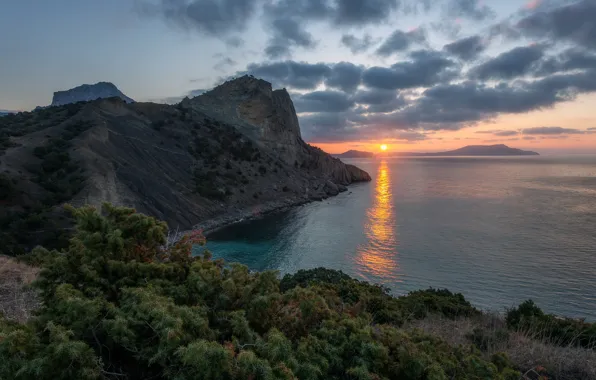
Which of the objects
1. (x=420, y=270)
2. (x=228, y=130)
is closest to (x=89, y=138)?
(x=228, y=130)

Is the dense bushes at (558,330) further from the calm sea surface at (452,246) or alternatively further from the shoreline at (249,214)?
the shoreline at (249,214)

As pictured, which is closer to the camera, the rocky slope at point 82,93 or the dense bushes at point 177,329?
the dense bushes at point 177,329

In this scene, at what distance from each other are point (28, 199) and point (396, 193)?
7164 cm

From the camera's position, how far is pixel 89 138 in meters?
50.3

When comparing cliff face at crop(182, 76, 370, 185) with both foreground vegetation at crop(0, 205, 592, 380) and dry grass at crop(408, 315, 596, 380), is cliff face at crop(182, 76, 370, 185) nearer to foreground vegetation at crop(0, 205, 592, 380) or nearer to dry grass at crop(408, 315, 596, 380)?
dry grass at crop(408, 315, 596, 380)

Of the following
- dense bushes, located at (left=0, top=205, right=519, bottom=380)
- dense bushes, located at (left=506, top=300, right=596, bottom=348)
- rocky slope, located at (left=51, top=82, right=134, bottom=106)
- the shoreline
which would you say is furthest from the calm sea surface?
rocky slope, located at (left=51, top=82, right=134, bottom=106)

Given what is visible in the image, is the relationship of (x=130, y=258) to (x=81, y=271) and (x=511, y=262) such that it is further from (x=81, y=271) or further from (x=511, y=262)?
(x=511, y=262)

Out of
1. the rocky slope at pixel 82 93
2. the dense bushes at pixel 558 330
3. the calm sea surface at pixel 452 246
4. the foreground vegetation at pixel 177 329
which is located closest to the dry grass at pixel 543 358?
the foreground vegetation at pixel 177 329

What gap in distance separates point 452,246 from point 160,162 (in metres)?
47.2

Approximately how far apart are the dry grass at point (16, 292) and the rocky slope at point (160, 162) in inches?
753

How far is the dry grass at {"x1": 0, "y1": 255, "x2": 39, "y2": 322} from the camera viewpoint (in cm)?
786

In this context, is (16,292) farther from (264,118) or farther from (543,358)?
(264,118)

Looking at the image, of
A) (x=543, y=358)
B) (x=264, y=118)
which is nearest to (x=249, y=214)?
(x=264, y=118)

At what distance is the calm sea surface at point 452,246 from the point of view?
28703mm
